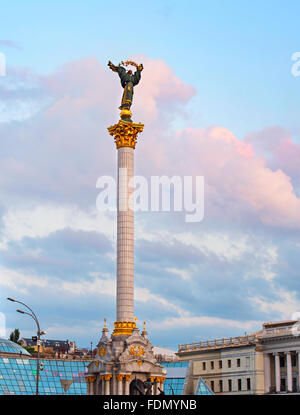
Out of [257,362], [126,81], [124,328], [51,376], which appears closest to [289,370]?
[257,362]

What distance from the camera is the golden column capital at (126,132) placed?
73.9 m

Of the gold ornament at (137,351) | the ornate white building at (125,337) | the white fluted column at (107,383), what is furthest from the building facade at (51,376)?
the white fluted column at (107,383)

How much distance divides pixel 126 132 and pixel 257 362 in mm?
46263

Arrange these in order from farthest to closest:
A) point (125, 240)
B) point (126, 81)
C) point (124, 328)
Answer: point (126, 81) → point (125, 240) → point (124, 328)

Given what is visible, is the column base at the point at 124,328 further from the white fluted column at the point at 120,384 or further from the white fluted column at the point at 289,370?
the white fluted column at the point at 289,370

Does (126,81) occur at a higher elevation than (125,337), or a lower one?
higher

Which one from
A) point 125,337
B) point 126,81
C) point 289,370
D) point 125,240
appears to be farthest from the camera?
point 289,370

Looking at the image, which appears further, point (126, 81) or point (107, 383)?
point (126, 81)

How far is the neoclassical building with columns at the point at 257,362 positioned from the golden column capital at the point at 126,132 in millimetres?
40954

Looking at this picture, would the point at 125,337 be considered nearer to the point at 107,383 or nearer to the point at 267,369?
the point at 107,383

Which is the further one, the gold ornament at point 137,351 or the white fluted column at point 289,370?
the white fluted column at point 289,370

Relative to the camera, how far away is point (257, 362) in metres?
103
